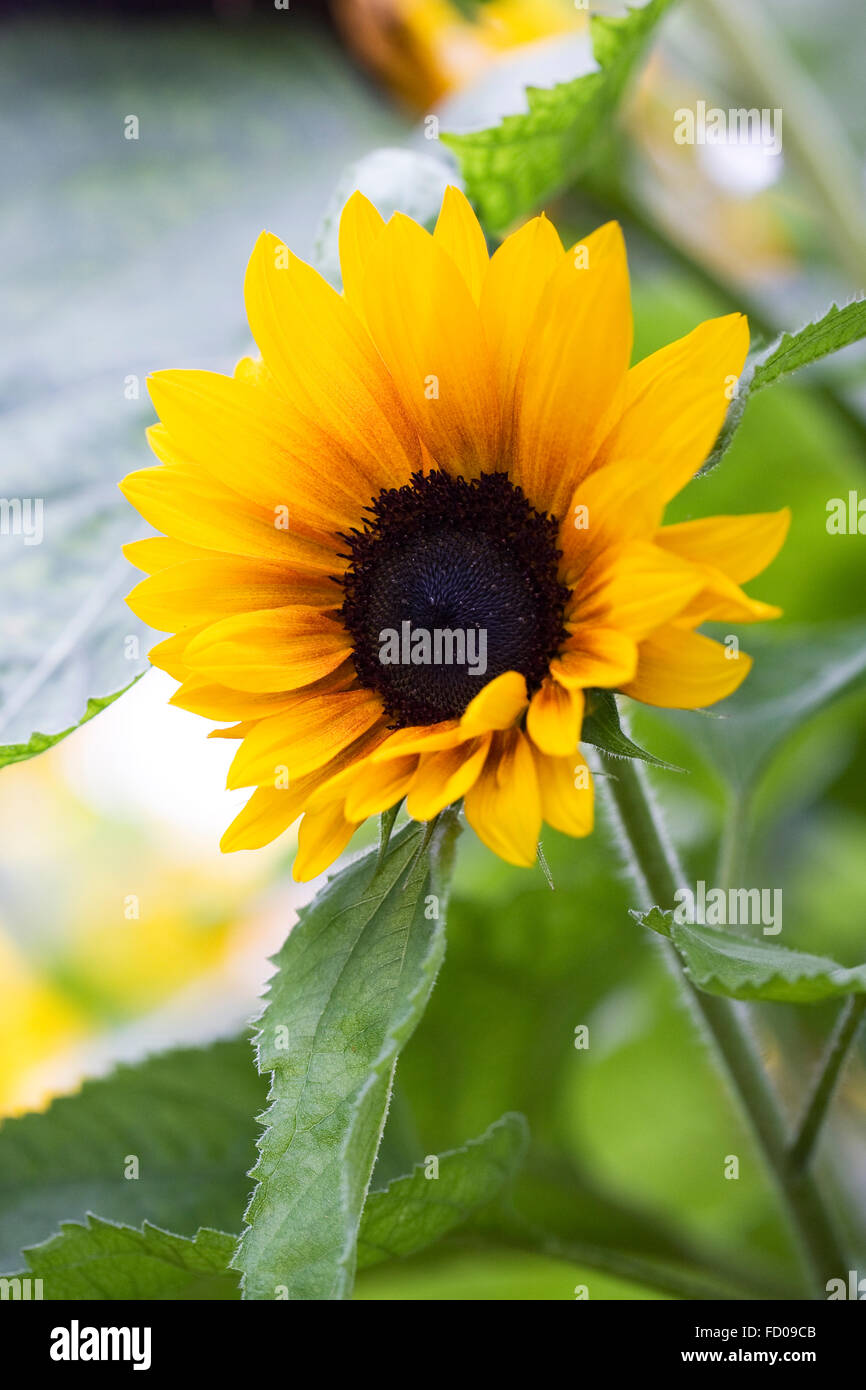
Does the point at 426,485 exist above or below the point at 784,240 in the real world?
below

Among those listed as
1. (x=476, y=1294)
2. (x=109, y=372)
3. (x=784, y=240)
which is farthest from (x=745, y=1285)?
(x=784, y=240)

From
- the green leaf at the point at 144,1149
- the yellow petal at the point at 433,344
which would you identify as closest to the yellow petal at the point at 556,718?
the yellow petal at the point at 433,344

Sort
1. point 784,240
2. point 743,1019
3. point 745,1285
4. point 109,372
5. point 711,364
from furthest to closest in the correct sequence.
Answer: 1. point 784,240
2. point 109,372
3. point 745,1285
4. point 743,1019
5. point 711,364

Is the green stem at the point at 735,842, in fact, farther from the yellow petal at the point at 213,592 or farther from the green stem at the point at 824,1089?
the yellow petal at the point at 213,592

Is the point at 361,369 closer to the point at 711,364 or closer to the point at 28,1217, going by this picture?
the point at 711,364

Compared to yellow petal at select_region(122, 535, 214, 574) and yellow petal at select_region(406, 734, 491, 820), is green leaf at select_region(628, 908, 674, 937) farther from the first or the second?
yellow petal at select_region(122, 535, 214, 574)

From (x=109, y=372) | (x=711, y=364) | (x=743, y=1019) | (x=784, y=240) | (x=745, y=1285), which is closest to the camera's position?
(x=711, y=364)
